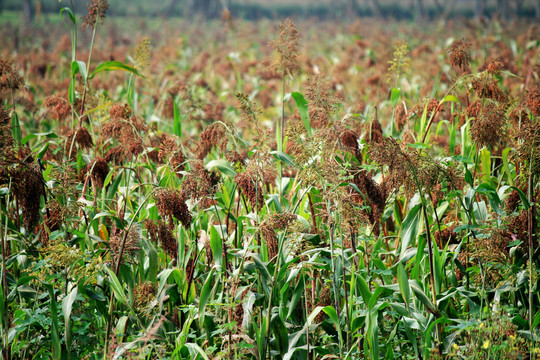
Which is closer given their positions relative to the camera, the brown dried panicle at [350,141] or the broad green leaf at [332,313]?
the broad green leaf at [332,313]

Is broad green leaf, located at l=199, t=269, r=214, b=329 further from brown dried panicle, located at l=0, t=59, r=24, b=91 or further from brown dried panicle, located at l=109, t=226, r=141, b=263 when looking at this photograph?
brown dried panicle, located at l=0, t=59, r=24, b=91

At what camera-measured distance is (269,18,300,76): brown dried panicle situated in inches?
126

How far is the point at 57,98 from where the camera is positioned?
12.0ft

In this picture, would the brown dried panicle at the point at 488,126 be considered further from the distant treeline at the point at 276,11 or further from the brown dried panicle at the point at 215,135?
the distant treeline at the point at 276,11

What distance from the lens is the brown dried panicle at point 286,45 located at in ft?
10.5

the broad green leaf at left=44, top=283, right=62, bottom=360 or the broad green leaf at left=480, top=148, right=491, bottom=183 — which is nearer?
the broad green leaf at left=44, top=283, right=62, bottom=360

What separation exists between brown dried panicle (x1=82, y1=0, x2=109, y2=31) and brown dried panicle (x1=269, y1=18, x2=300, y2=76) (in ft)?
3.95

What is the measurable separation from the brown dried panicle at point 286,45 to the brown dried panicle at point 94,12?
1204 mm

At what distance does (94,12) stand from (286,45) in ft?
4.43

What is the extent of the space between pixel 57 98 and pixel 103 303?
5.76ft

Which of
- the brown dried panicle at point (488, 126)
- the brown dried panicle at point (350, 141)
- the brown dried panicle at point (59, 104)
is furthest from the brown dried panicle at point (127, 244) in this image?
the brown dried panicle at point (488, 126)

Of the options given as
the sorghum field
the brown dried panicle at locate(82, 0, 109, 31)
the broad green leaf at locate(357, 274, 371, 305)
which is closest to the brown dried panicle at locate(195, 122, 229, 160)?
the sorghum field

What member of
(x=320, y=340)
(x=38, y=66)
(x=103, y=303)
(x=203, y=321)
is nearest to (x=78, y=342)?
(x=103, y=303)

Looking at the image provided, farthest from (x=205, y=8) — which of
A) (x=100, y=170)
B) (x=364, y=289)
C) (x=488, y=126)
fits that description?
(x=364, y=289)
